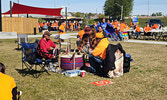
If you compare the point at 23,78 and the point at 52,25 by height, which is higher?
the point at 52,25

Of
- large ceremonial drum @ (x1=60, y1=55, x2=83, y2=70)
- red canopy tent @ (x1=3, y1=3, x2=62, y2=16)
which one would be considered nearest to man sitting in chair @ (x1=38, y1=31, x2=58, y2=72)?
large ceremonial drum @ (x1=60, y1=55, x2=83, y2=70)

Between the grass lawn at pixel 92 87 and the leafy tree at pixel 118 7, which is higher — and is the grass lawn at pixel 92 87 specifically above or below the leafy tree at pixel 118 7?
below

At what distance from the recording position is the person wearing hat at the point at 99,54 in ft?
21.7

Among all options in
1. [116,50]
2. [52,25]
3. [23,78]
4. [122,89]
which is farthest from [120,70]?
[52,25]

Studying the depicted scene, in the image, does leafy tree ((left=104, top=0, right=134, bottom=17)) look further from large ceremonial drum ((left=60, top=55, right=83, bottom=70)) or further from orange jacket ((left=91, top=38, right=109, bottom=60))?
orange jacket ((left=91, top=38, right=109, bottom=60))

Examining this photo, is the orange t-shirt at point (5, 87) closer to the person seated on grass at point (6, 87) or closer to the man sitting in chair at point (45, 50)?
the person seated on grass at point (6, 87)

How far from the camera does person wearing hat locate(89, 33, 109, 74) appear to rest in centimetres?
661

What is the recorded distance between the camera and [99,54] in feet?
22.0

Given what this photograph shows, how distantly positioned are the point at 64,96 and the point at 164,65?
16.5 ft

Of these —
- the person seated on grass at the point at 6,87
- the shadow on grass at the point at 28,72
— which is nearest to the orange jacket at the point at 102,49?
the shadow on grass at the point at 28,72

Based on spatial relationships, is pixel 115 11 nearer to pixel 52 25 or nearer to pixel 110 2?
pixel 110 2

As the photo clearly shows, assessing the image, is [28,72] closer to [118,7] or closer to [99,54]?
[99,54]

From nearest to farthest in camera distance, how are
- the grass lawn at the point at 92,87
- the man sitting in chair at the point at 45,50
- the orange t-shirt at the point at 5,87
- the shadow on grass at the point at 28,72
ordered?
the orange t-shirt at the point at 5,87 < the grass lawn at the point at 92,87 < the man sitting in chair at the point at 45,50 < the shadow on grass at the point at 28,72

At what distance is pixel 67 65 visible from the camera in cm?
725
